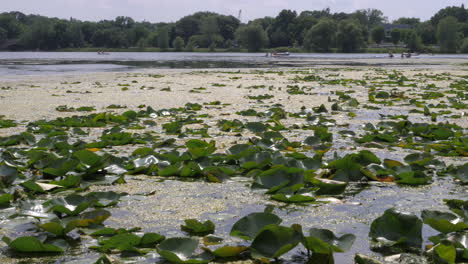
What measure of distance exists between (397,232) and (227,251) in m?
0.84

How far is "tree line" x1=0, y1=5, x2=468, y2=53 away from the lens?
349 feet

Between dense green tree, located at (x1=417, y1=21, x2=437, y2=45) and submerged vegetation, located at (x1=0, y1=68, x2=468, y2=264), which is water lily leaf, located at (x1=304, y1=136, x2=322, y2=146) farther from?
dense green tree, located at (x1=417, y1=21, x2=437, y2=45)

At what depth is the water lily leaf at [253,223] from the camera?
2467mm

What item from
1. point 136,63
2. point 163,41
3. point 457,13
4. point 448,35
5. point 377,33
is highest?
point 457,13

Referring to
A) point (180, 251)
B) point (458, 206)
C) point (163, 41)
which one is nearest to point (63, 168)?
point (180, 251)

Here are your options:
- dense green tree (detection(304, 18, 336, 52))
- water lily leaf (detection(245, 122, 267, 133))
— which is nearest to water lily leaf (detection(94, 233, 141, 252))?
water lily leaf (detection(245, 122, 267, 133))

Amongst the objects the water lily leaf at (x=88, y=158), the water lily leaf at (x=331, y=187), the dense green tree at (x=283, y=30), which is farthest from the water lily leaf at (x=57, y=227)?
Answer: the dense green tree at (x=283, y=30)

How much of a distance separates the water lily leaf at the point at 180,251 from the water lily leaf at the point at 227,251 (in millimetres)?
26

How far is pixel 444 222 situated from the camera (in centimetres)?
245

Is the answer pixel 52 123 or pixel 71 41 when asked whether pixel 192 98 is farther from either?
pixel 71 41

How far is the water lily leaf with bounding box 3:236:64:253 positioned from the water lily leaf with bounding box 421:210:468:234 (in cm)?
175

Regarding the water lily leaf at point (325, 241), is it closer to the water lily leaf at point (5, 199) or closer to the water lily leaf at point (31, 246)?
the water lily leaf at point (31, 246)

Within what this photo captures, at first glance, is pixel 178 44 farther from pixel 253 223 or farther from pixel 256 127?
pixel 253 223

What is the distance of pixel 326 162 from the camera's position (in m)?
4.28
